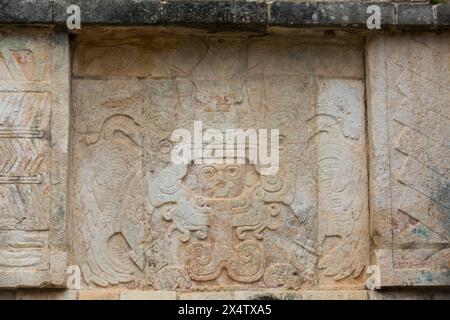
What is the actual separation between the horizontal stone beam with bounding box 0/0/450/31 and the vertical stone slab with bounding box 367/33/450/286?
0.21 meters

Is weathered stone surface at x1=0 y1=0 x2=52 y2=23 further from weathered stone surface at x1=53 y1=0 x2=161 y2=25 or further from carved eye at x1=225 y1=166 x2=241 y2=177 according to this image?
carved eye at x1=225 y1=166 x2=241 y2=177

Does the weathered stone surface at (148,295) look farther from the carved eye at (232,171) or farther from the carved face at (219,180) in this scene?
the carved eye at (232,171)

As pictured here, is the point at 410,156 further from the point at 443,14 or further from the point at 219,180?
the point at 219,180

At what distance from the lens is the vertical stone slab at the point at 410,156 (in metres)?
8.11

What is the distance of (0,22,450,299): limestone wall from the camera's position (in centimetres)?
807

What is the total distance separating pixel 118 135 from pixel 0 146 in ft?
2.96

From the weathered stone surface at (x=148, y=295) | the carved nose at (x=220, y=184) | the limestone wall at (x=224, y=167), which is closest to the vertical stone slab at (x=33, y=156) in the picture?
the limestone wall at (x=224, y=167)

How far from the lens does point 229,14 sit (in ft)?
26.8

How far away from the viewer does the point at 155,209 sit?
827 cm

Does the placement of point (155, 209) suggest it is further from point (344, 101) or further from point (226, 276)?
point (344, 101)

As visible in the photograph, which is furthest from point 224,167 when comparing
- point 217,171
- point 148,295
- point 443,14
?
point 443,14

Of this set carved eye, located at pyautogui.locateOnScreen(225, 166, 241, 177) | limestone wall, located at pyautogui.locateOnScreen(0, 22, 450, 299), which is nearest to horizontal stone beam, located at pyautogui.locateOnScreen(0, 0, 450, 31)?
limestone wall, located at pyautogui.locateOnScreen(0, 22, 450, 299)
